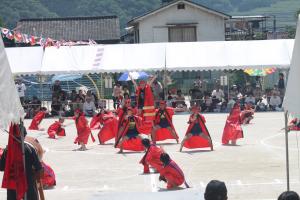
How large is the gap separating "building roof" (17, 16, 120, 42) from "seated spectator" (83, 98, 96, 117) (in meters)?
28.6

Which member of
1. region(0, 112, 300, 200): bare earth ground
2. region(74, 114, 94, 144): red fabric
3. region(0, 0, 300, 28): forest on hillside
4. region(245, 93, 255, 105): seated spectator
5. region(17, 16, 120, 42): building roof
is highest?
region(0, 0, 300, 28): forest on hillside

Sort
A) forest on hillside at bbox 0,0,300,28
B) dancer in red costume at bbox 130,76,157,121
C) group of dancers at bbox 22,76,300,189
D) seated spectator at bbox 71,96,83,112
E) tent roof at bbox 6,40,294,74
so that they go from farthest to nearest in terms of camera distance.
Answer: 1. forest on hillside at bbox 0,0,300,28
2. seated spectator at bbox 71,96,83,112
3. tent roof at bbox 6,40,294,74
4. dancer in red costume at bbox 130,76,157,121
5. group of dancers at bbox 22,76,300,189

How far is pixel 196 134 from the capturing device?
731 inches

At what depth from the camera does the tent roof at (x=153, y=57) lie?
31516 millimetres

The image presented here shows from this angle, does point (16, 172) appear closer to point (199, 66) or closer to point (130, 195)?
point (130, 195)

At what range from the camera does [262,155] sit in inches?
694

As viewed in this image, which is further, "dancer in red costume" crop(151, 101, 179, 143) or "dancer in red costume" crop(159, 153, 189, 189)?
"dancer in red costume" crop(151, 101, 179, 143)

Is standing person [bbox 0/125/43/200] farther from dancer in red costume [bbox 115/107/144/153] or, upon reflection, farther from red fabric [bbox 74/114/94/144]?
red fabric [bbox 74/114/94/144]

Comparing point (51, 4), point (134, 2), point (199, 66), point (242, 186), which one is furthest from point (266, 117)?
point (51, 4)

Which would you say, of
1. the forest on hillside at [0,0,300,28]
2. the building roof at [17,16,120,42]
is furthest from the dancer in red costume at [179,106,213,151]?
the forest on hillside at [0,0,300,28]

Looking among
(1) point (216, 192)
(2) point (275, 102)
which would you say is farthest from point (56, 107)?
(1) point (216, 192)

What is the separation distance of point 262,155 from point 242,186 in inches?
171

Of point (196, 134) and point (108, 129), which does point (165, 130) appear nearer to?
point (108, 129)

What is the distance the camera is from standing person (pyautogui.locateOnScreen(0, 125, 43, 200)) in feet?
31.9
